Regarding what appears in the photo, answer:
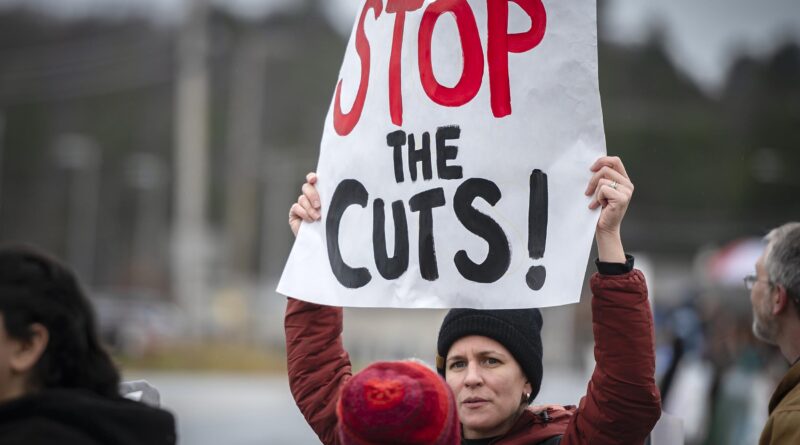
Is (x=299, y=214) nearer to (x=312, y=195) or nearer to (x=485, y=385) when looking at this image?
(x=312, y=195)

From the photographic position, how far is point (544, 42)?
3064mm

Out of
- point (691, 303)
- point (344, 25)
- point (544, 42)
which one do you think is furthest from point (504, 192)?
point (344, 25)

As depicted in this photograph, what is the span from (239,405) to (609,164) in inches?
634

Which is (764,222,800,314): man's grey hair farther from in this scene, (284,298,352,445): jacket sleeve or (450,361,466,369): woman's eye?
(284,298,352,445): jacket sleeve

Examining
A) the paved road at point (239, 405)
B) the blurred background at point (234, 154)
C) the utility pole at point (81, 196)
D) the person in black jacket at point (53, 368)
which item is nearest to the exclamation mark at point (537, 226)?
the person in black jacket at point (53, 368)

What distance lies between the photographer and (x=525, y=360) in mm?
3270

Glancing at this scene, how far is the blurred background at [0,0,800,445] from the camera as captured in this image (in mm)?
32906

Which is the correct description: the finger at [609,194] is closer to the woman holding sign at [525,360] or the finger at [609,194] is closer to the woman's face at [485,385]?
the woman holding sign at [525,360]

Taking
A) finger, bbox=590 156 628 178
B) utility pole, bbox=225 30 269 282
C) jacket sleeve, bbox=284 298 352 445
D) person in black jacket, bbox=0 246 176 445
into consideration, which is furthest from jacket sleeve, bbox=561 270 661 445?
utility pole, bbox=225 30 269 282

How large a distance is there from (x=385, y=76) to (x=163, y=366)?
81.7 feet

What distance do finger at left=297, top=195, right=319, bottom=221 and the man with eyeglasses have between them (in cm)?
127

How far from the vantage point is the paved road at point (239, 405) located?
42.9 ft

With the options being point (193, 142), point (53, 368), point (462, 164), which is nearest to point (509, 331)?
point (462, 164)

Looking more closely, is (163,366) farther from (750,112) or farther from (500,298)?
(750,112)
